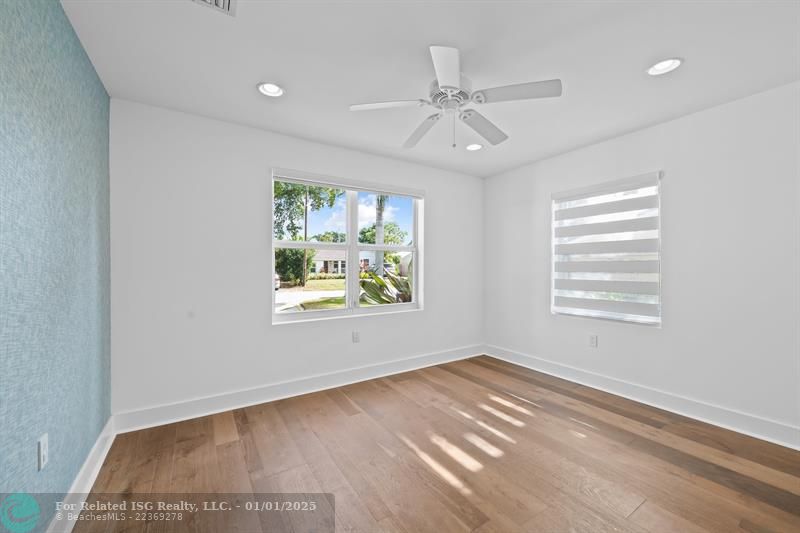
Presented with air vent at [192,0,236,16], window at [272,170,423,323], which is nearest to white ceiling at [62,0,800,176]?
air vent at [192,0,236,16]

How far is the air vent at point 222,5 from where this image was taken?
→ 5.06 feet

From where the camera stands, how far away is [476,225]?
454cm

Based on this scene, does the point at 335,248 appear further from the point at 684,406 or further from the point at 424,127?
the point at 684,406

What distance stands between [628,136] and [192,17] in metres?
3.44

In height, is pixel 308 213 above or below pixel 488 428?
above

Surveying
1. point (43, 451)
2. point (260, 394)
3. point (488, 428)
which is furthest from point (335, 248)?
point (43, 451)

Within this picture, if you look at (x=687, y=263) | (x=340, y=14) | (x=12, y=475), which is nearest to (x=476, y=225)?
(x=687, y=263)

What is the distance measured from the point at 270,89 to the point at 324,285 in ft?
6.04

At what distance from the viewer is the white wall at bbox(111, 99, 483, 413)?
8.14 ft

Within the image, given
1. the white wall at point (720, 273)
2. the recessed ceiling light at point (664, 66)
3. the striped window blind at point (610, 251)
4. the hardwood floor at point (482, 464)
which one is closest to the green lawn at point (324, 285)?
the hardwood floor at point (482, 464)

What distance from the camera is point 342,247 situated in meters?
3.57

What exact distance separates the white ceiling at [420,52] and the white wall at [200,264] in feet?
0.97

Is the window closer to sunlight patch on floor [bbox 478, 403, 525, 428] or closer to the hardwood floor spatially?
the hardwood floor

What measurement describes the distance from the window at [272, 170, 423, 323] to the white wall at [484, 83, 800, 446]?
1887 mm
